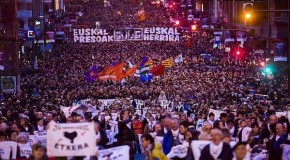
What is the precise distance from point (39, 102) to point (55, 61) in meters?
30.1

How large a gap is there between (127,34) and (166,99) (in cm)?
2576

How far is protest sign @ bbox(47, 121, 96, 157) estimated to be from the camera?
14.2 m

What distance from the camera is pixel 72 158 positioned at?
50.2ft

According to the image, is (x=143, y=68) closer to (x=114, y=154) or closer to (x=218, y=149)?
(x=114, y=154)

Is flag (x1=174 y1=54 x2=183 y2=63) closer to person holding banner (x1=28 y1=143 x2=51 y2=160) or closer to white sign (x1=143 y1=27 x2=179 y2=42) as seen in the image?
white sign (x1=143 y1=27 x2=179 y2=42)

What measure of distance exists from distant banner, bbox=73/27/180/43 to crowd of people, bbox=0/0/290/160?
1.53m

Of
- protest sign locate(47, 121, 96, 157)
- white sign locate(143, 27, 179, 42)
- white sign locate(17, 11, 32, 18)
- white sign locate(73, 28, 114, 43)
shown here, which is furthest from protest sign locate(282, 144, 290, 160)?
white sign locate(17, 11, 32, 18)

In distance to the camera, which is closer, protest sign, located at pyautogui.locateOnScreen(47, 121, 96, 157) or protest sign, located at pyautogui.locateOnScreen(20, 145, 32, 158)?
protest sign, located at pyautogui.locateOnScreen(47, 121, 96, 157)

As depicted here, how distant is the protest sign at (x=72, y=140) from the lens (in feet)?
46.5

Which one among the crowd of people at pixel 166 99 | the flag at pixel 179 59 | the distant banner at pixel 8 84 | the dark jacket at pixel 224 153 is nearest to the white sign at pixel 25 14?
the crowd of people at pixel 166 99

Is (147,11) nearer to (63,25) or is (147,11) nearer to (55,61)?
(63,25)

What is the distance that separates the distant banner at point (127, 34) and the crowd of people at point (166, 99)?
1.53 metres

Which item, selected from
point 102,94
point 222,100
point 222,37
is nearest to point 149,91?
point 102,94

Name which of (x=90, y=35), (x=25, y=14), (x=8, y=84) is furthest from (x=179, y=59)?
(x=25, y=14)
